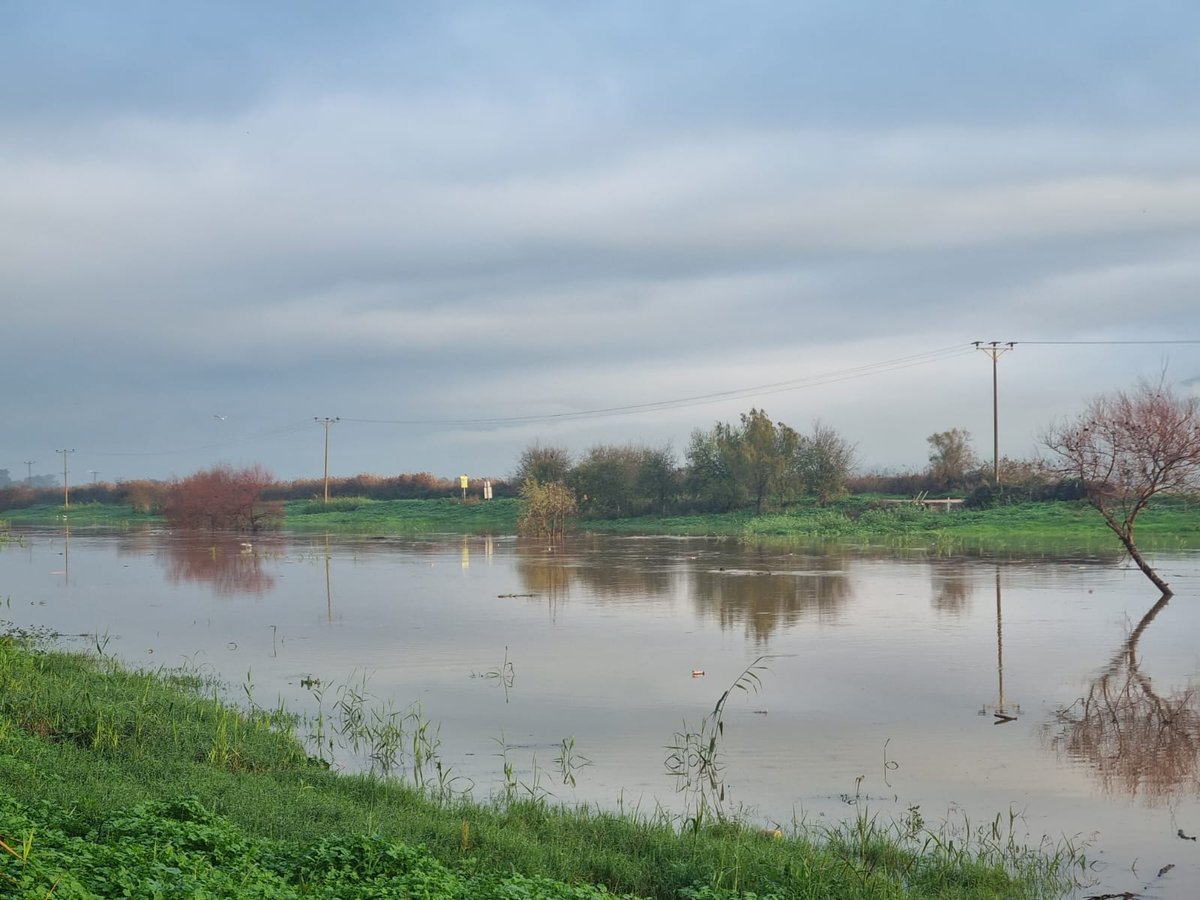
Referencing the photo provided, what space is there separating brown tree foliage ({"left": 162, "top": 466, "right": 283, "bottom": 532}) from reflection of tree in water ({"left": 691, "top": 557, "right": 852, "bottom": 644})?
38.0 metres

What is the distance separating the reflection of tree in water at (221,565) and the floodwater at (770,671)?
1.03 ft

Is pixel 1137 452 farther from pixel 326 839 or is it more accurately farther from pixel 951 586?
pixel 326 839

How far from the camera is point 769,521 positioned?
57219mm

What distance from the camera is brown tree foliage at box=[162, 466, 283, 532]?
62.3 m

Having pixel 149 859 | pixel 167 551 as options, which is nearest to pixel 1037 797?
pixel 149 859

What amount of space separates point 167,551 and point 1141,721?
38.0 metres

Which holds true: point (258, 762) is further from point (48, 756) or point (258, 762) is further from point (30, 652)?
point (30, 652)

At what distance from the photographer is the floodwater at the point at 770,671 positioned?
30.8 feet

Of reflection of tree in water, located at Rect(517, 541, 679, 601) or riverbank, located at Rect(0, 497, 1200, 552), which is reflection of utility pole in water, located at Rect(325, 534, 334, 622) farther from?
riverbank, located at Rect(0, 497, 1200, 552)

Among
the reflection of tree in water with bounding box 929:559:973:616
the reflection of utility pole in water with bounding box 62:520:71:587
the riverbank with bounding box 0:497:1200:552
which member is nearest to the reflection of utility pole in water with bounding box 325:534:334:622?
the reflection of utility pole in water with bounding box 62:520:71:587

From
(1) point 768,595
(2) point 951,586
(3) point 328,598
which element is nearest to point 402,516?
(3) point 328,598

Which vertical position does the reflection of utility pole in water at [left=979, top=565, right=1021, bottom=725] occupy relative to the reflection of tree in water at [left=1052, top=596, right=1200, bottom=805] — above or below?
above

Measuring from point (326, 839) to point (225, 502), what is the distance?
6009 centimetres

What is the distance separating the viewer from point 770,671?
15141 mm
